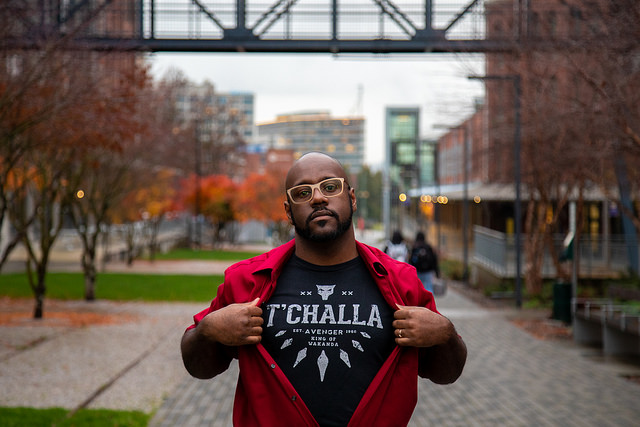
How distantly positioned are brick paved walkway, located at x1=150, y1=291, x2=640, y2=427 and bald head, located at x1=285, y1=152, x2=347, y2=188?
19.4ft

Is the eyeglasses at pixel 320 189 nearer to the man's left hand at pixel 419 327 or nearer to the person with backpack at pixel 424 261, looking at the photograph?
the man's left hand at pixel 419 327

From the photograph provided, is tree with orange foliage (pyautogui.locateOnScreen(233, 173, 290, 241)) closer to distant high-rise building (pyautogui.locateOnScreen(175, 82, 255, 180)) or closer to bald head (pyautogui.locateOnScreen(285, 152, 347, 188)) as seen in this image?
distant high-rise building (pyautogui.locateOnScreen(175, 82, 255, 180))

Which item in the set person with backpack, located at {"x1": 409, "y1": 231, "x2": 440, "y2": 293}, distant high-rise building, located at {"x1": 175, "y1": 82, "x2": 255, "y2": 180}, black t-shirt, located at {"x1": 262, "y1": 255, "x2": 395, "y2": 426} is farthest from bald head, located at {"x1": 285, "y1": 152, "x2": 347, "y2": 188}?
distant high-rise building, located at {"x1": 175, "y1": 82, "x2": 255, "y2": 180}

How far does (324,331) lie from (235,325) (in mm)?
353

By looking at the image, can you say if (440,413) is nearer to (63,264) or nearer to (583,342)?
(583,342)

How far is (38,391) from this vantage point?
10141 millimetres

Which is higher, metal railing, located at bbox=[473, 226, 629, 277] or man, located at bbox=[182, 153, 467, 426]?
man, located at bbox=[182, 153, 467, 426]

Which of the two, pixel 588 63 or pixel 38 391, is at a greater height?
pixel 588 63

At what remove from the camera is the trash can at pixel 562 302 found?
17031 mm

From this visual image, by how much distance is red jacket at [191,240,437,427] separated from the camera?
3.11 metres

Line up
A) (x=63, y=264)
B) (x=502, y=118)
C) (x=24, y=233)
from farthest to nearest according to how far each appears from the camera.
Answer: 1. (x=63, y=264)
2. (x=502, y=118)
3. (x=24, y=233)

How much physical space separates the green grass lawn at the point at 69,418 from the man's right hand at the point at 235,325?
5730 millimetres

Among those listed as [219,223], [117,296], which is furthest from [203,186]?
[117,296]

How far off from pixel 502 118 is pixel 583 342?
11245mm
